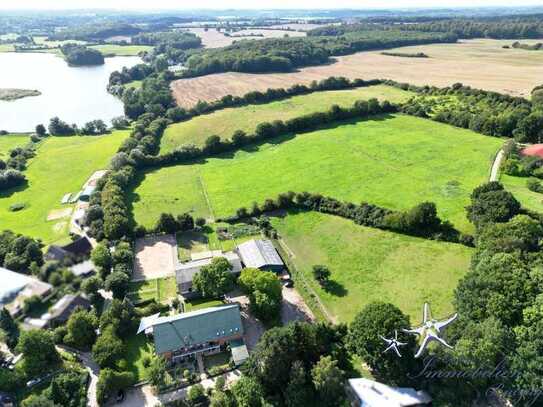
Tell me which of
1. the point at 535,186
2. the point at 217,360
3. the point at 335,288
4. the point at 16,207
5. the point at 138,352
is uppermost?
the point at 535,186

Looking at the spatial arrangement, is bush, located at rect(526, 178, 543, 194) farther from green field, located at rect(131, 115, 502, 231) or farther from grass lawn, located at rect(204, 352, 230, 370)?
grass lawn, located at rect(204, 352, 230, 370)

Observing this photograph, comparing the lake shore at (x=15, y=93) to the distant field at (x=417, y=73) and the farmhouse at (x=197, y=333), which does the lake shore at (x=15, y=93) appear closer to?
the distant field at (x=417, y=73)

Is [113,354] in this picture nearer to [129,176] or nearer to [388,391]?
[388,391]

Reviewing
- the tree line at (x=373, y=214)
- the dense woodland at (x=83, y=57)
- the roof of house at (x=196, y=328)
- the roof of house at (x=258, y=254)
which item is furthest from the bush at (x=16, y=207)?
A: the dense woodland at (x=83, y=57)

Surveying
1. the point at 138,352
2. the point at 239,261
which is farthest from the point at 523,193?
the point at 138,352

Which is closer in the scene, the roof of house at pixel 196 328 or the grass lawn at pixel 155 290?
the roof of house at pixel 196 328

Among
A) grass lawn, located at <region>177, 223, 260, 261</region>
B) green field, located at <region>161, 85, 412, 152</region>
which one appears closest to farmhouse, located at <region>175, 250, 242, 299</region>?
grass lawn, located at <region>177, 223, 260, 261</region>

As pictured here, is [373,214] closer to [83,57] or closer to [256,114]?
[256,114]
